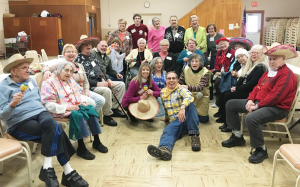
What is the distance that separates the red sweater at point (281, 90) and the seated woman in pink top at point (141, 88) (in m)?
1.48

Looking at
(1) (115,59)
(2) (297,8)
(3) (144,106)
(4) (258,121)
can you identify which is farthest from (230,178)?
(2) (297,8)

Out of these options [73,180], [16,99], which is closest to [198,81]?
[73,180]

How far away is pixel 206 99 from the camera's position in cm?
395

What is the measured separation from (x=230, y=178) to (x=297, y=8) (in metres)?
11.3

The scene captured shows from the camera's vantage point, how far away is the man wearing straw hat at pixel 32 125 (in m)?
2.30

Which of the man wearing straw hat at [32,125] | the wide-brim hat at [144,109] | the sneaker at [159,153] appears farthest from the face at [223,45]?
the man wearing straw hat at [32,125]

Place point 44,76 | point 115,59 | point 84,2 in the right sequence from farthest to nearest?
point 84,2 < point 115,59 < point 44,76

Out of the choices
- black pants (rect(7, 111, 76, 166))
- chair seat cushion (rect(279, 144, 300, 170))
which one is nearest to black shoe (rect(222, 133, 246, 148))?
chair seat cushion (rect(279, 144, 300, 170))

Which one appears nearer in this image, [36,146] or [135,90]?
[36,146]

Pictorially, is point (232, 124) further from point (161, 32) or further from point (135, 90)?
point (161, 32)

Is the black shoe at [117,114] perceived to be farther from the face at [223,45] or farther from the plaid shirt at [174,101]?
the face at [223,45]

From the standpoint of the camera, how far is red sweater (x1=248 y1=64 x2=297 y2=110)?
271cm

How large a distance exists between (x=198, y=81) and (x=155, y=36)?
1990 millimetres

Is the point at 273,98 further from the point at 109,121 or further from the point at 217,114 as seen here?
the point at 109,121
